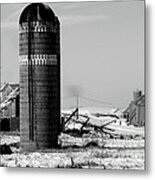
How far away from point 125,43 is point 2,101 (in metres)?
0.60

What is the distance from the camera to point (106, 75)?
2.83 meters

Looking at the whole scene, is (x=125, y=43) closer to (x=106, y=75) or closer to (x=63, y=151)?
(x=106, y=75)

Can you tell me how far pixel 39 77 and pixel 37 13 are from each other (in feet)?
0.91

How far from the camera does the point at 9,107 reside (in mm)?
2930

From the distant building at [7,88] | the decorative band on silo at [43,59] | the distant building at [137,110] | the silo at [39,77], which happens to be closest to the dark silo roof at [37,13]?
the silo at [39,77]

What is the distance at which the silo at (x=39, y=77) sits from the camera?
289cm

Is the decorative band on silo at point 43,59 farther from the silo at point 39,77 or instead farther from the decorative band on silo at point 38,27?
the decorative band on silo at point 38,27

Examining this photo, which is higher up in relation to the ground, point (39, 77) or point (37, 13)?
point (37, 13)

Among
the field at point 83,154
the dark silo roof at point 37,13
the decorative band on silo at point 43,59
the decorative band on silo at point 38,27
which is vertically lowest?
the field at point 83,154

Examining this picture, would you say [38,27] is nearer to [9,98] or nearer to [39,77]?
[39,77]

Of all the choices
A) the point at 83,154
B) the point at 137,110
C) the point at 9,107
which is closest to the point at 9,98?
the point at 9,107

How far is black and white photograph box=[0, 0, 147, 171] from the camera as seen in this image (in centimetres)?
280

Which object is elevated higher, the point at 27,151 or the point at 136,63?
the point at 136,63

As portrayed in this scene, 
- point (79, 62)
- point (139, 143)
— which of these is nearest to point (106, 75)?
point (79, 62)
